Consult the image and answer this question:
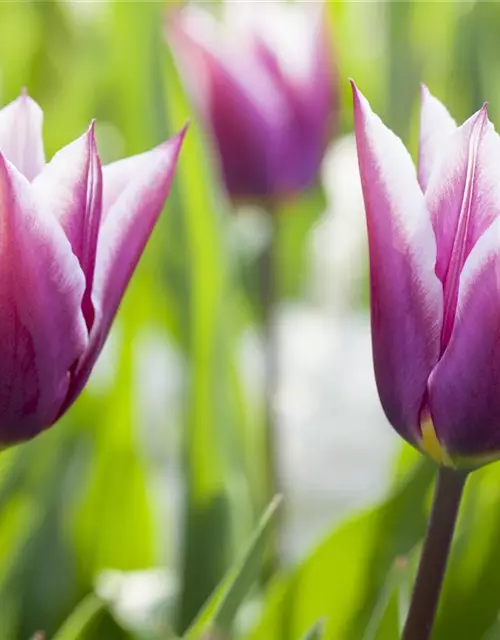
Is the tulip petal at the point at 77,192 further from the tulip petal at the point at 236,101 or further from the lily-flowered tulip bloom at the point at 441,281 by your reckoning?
the tulip petal at the point at 236,101

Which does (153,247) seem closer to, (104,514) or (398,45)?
(104,514)

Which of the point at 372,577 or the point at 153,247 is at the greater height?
the point at 153,247

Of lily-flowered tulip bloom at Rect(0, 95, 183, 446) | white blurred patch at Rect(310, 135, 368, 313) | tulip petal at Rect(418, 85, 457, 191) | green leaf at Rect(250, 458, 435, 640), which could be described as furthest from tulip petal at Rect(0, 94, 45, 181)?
white blurred patch at Rect(310, 135, 368, 313)

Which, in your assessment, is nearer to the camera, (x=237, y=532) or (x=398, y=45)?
(x=237, y=532)

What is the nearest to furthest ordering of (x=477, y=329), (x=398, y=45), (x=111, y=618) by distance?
(x=477, y=329)
(x=111, y=618)
(x=398, y=45)

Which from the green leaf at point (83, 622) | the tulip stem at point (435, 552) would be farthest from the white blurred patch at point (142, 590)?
the tulip stem at point (435, 552)

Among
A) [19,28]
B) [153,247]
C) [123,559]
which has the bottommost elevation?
[123,559]

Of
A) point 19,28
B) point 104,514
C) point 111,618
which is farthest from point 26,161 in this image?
point 19,28
